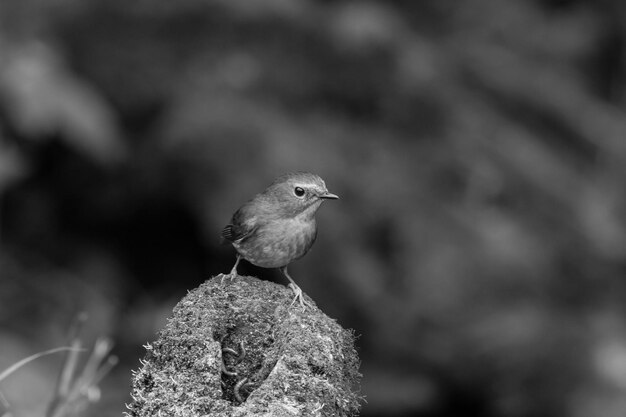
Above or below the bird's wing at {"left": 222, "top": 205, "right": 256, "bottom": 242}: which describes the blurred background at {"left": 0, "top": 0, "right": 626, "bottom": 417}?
above

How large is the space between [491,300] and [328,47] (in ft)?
8.47

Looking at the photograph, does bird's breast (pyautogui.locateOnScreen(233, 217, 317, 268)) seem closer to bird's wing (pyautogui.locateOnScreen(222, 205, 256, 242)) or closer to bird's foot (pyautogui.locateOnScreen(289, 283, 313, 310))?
bird's wing (pyautogui.locateOnScreen(222, 205, 256, 242))

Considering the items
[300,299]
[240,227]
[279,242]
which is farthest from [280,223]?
[300,299]

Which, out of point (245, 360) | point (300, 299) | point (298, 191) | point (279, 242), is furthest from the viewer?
point (298, 191)

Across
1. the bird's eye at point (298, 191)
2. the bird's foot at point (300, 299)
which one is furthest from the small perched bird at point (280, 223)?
the bird's foot at point (300, 299)

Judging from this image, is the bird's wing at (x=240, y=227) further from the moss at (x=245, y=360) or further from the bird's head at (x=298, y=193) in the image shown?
the moss at (x=245, y=360)

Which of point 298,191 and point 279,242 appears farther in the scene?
point 298,191

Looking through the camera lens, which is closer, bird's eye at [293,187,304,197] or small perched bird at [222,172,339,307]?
small perched bird at [222,172,339,307]

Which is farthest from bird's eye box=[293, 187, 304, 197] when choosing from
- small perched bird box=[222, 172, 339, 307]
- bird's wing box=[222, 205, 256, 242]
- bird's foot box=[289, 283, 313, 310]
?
bird's foot box=[289, 283, 313, 310]

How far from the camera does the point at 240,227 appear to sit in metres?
4.08

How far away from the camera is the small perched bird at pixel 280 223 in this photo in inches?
152

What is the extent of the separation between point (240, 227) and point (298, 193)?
0.27 m

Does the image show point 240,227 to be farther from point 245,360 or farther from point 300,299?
point 245,360

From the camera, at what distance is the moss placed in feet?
8.62
